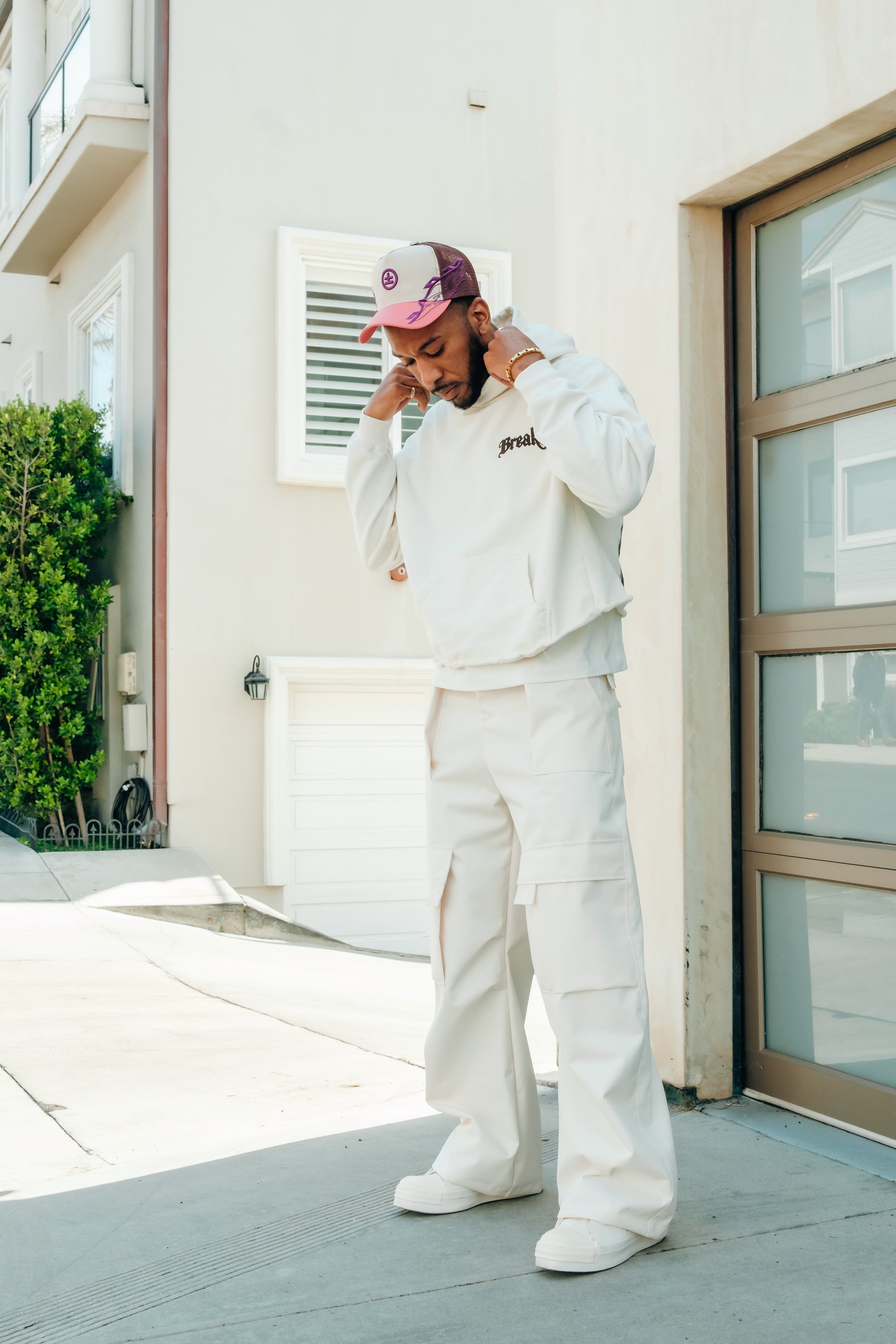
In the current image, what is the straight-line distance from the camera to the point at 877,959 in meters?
3.39

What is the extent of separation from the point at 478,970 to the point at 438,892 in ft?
0.61

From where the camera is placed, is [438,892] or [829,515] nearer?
[438,892]

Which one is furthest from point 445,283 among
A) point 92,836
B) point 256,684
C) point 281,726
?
point 92,836

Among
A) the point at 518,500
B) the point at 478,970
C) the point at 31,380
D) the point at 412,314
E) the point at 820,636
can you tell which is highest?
the point at 31,380

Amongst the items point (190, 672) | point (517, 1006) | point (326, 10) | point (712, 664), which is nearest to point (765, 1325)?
point (517, 1006)

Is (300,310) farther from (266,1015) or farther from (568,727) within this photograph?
(568,727)

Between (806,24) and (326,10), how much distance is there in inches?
343

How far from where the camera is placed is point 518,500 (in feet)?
9.26

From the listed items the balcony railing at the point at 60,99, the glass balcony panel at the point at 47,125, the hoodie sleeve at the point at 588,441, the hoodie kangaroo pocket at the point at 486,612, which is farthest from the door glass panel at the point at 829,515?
the glass balcony panel at the point at 47,125

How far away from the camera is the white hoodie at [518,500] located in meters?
2.63

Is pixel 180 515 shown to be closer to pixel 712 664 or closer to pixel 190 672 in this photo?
pixel 190 672

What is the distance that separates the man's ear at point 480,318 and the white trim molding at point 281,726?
7.43m

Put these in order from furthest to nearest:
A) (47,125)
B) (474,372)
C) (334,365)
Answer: (47,125), (334,365), (474,372)

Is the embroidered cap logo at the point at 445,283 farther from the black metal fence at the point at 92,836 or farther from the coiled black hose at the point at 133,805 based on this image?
the coiled black hose at the point at 133,805
